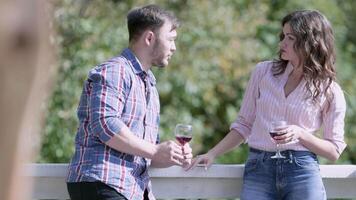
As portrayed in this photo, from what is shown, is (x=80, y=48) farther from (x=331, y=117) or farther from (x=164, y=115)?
(x=331, y=117)

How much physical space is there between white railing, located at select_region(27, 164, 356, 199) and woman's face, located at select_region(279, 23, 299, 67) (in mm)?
635

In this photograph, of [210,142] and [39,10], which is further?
[210,142]

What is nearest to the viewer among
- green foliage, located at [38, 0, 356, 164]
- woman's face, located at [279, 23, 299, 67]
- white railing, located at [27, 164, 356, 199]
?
woman's face, located at [279, 23, 299, 67]

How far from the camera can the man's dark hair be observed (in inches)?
170

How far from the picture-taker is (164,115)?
816 cm

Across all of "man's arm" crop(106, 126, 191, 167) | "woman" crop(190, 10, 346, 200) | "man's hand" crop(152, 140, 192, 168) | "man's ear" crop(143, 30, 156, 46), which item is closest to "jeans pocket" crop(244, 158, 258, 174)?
"woman" crop(190, 10, 346, 200)

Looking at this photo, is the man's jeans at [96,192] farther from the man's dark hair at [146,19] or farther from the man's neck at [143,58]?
the man's dark hair at [146,19]

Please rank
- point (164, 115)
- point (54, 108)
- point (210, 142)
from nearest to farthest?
point (54, 108)
point (164, 115)
point (210, 142)

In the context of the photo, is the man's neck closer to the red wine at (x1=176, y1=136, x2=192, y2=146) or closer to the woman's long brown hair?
the red wine at (x1=176, y1=136, x2=192, y2=146)

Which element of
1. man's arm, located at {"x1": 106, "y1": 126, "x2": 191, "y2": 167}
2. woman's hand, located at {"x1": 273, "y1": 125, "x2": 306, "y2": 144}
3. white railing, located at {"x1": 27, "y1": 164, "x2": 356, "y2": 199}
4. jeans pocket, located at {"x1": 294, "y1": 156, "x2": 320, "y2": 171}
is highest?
woman's hand, located at {"x1": 273, "y1": 125, "x2": 306, "y2": 144}

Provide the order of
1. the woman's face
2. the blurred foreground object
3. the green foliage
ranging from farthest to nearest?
the green foliage → the woman's face → the blurred foreground object

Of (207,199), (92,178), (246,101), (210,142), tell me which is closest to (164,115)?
(210,142)

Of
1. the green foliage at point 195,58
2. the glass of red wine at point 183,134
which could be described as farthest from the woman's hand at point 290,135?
the green foliage at point 195,58

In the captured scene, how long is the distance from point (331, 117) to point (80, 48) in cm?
371
